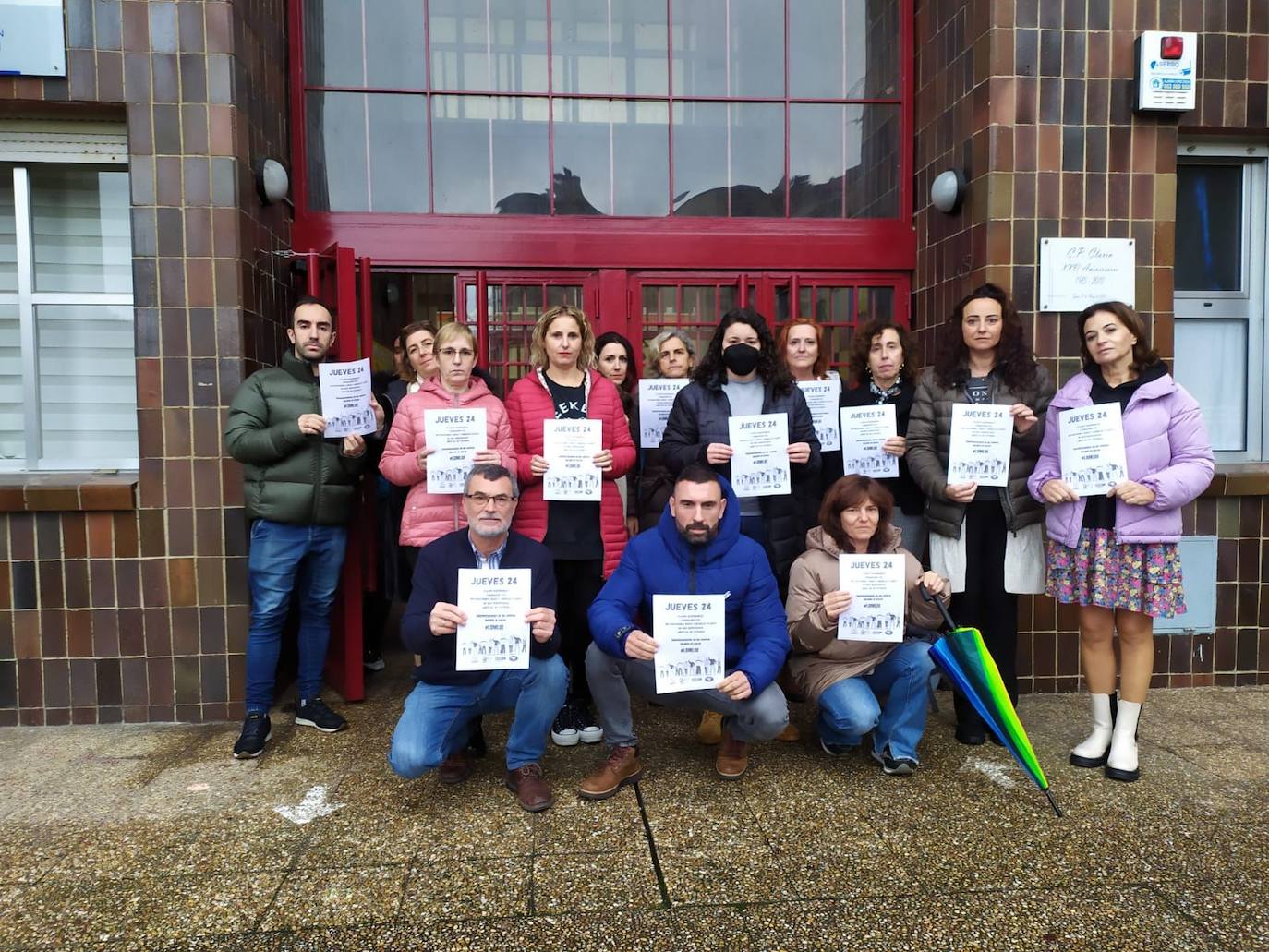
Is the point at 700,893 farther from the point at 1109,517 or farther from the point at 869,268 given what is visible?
the point at 869,268

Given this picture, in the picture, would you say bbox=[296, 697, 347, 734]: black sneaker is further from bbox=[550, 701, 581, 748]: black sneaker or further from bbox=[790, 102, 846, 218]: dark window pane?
bbox=[790, 102, 846, 218]: dark window pane

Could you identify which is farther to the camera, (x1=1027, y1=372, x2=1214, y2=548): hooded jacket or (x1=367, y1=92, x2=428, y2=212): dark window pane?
(x1=367, y1=92, x2=428, y2=212): dark window pane

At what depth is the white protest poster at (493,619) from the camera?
320 centimetres

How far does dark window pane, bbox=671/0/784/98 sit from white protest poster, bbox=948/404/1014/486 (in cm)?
271

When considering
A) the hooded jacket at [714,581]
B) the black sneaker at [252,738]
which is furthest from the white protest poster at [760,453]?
the black sneaker at [252,738]

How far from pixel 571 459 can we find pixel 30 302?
10.4 ft

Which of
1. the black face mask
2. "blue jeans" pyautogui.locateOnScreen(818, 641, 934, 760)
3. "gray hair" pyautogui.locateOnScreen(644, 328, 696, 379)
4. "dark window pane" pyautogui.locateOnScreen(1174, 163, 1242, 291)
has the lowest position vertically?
"blue jeans" pyautogui.locateOnScreen(818, 641, 934, 760)

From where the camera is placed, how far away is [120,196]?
4.66m

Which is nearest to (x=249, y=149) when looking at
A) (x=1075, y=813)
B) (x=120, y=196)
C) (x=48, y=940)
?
(x=120, y=196)

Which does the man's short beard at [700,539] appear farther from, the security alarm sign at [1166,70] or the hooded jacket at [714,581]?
the security alarm sign at [1166,70]

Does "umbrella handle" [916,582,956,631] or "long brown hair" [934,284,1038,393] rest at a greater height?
"long brown hair" [934,284,1038,393]

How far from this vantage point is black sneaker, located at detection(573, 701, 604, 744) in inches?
157

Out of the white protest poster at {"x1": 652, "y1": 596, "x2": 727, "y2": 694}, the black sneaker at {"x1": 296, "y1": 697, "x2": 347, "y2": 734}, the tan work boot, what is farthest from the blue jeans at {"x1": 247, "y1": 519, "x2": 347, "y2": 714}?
the tan work boot

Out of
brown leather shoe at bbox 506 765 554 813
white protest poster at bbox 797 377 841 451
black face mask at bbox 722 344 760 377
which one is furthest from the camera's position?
white protest poster at bbox 797 377 841 451
